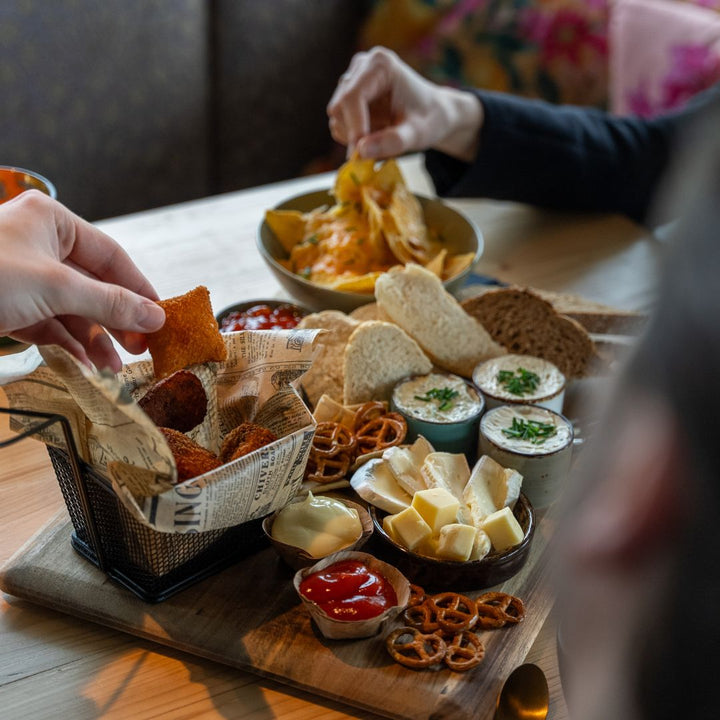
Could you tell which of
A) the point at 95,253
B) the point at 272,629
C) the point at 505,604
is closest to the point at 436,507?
the point at 505,604

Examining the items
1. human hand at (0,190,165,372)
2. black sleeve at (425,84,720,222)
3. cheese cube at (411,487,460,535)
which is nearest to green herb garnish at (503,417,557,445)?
cheese cube at (411,487,460,535)

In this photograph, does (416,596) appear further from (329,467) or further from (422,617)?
(329,467)

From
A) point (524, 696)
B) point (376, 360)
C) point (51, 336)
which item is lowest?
point (524, 696)

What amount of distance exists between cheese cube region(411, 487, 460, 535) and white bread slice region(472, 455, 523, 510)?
102 millimetres

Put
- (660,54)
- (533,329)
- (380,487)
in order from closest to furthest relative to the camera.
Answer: (380,487), (533,329), (660,54)

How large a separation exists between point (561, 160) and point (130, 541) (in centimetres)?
151

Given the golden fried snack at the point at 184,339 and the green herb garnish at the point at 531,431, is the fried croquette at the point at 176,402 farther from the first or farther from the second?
the green herb garnish at the point at 531,431

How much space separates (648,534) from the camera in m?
0.36

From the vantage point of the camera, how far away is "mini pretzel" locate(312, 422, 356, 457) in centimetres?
130

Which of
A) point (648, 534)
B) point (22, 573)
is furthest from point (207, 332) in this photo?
point (648, 534)

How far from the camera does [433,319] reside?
1.53 m

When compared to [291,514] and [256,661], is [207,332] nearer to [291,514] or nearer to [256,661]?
[291,514]

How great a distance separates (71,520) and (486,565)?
558 mm

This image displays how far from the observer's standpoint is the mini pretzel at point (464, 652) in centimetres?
103
